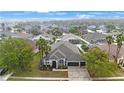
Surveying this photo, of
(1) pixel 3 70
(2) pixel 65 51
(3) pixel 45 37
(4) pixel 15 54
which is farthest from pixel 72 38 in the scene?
(1) pixel 3 70

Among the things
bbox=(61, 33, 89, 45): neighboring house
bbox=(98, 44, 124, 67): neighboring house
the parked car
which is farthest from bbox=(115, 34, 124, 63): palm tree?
the parked car

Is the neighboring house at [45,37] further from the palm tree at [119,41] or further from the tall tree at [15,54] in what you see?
the palm tree at [119,41]

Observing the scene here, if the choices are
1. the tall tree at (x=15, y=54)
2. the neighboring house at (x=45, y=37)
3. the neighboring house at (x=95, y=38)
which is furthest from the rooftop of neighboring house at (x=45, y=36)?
the neighboring house at (x=95, y=38)

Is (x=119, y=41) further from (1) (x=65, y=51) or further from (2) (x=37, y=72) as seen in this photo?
(2) (x=37, y=72)

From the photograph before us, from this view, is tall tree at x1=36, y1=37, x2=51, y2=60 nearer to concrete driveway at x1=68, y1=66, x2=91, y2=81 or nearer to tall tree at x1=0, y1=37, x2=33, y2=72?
tall tree at x1=0, y1=37, x2=33, y2=72

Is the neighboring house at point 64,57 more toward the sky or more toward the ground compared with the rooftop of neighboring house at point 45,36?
more toward the ground
